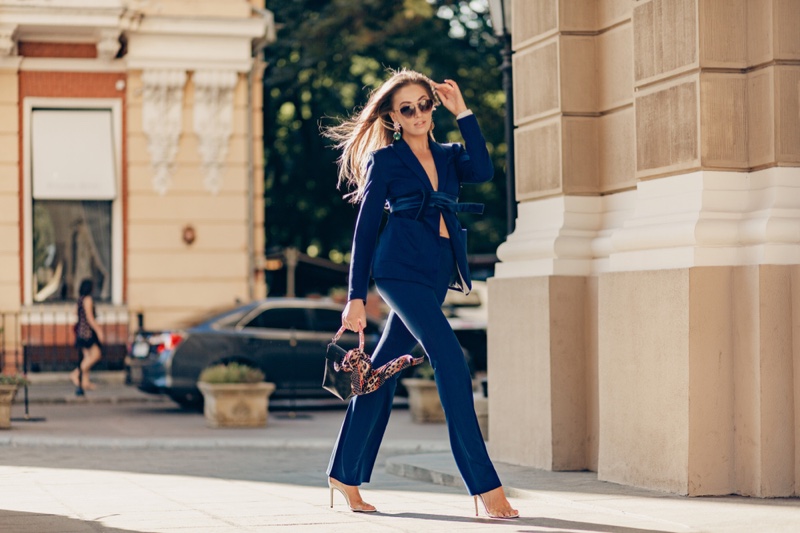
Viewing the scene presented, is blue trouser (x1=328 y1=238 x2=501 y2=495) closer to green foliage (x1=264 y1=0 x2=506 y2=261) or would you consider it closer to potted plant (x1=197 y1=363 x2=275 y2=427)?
potted plant (x1=197 y1=363 x2=275 y2=427)

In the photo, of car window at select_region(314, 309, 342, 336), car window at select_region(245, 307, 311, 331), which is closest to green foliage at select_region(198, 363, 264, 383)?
car window at select_region(245, 307, 311, 331)

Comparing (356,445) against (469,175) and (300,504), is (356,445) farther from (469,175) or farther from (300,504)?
(469,175)

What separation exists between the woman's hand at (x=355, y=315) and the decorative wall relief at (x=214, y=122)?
16209 millimetres

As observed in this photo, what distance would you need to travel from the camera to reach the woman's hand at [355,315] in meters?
6.64

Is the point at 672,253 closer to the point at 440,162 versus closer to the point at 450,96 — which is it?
the point at 440,162

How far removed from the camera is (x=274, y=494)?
8.23 m

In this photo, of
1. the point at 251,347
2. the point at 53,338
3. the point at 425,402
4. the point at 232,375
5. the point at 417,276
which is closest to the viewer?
the point at 417,276

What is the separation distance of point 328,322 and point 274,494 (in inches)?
406

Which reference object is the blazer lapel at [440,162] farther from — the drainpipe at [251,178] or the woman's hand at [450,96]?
the drainpipe at [251,178]

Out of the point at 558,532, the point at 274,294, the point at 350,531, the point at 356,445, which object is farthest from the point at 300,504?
the point at 274,294

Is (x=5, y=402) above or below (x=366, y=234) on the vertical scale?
below

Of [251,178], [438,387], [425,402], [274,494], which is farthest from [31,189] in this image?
[438,387]

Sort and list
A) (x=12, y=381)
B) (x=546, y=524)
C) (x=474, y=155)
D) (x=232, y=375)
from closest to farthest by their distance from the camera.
A: 1. (x=546, y=524)
2. (x=474, y=155)
3. (x=12, y=381)
4. (x=232, y=375)

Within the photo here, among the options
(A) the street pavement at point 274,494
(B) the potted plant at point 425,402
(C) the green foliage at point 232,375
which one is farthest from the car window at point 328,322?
(A) the street pavement at point 274,494
